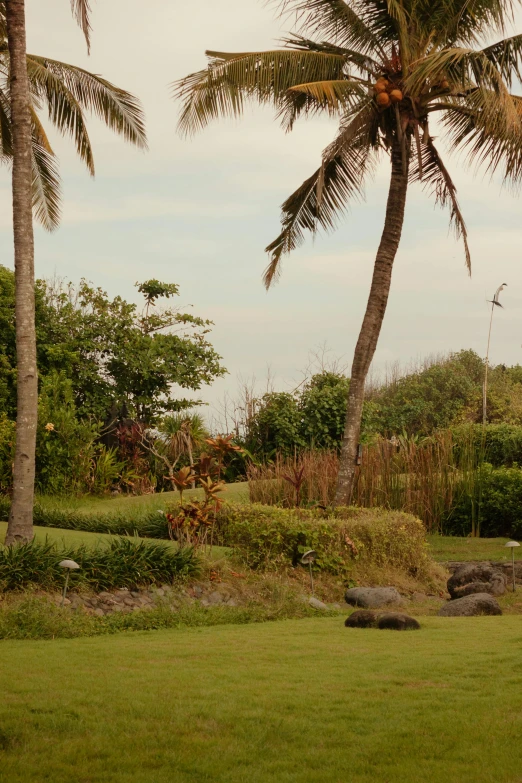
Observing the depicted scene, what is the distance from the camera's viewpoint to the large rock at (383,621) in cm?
737

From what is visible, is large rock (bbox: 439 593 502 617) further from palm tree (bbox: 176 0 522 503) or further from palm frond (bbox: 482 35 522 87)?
palm frond (bbox: 482 35 522 87)

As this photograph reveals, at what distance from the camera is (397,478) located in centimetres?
1484

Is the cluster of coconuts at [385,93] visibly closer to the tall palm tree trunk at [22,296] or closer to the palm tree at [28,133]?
the palm tree at [28,133]

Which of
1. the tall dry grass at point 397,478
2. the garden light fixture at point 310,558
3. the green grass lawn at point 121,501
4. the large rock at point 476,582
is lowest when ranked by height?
the large rock at point 476,582

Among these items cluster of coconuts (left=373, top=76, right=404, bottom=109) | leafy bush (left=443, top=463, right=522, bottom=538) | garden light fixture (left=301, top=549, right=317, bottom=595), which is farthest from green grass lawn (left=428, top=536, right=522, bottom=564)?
cluster of coconuts (left=373, top=76, right=404, bottom=109)

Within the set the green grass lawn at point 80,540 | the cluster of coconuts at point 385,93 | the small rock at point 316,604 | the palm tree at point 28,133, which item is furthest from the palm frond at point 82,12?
the small rock at point 316,604

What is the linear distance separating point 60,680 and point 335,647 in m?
2.18

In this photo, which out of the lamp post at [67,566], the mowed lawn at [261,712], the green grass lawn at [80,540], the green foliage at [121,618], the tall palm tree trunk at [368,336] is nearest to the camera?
the mowed lawn at [261,712]

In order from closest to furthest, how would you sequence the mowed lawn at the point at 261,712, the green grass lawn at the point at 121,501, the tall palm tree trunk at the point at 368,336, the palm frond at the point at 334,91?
the mowed lawn at the point at 261,712 < the palm frond at the point at 334,91 < the tall palm tree trunk at the point at 368,336 < the green grass lawn at the point at 121,501

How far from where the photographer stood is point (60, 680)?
518 cm

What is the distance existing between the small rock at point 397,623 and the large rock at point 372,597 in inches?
68.5

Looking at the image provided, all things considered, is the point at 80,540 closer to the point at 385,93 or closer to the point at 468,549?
the point at 468,549

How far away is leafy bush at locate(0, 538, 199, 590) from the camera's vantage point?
7.95 m

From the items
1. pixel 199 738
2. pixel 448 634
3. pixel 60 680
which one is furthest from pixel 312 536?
pixel 199 738
